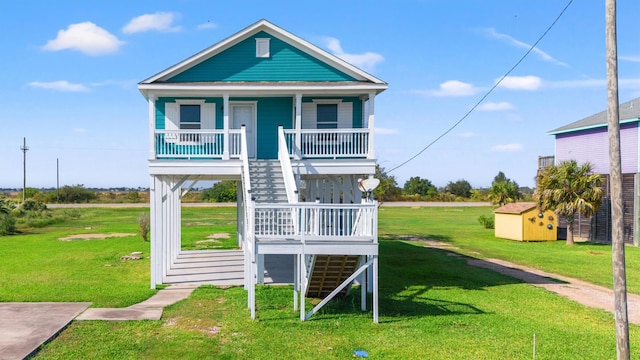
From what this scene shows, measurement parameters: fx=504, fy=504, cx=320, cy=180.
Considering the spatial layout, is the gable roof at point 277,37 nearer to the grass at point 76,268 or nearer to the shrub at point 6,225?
the grass at point 76,268

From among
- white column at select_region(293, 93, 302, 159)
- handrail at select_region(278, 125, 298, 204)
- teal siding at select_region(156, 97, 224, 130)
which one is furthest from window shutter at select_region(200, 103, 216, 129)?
white column at select_region(293, 93, 302, 159)

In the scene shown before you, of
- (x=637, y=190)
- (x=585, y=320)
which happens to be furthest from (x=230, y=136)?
(x=637, y=190)

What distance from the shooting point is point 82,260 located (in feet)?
69.9

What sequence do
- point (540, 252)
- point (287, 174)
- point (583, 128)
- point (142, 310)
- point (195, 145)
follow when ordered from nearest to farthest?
point (142, 310) < point (287, 174) < point (195, 145) < point (540, 252) < point (583, 128)

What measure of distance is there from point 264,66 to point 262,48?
0.64 m

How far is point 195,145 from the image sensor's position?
17.2 m

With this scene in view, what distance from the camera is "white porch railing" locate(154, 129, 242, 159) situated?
16.4 m

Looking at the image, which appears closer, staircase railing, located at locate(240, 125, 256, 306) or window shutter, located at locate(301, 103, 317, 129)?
staircase railing, located at locate(240, 125, 256, 306)

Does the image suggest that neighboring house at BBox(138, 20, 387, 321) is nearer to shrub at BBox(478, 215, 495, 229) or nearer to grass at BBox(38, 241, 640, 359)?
grass at BBox(38, 241, 640, 359)

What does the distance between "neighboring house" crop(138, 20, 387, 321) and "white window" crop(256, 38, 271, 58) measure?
0.03 metres

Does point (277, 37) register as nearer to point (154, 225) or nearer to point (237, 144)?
point (237, 144)

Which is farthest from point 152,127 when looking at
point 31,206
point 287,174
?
point 31,206

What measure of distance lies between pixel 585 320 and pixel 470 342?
3983 millimetres

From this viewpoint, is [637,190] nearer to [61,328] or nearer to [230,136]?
[230,136]
